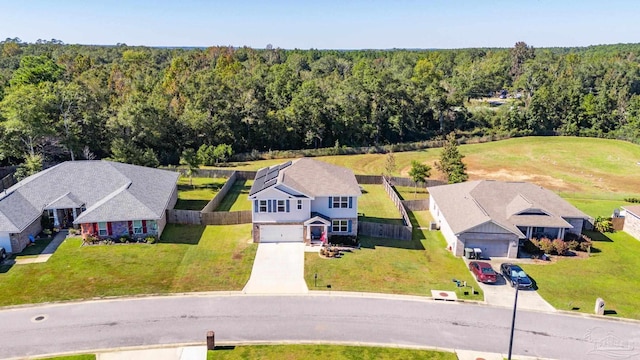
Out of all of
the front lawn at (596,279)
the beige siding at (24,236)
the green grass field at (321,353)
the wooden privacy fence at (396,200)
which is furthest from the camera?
the wooden privacy fence at (396,200)

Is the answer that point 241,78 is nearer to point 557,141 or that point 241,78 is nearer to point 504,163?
point 504,163

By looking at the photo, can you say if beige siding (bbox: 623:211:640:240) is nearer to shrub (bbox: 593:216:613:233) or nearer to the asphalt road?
shrub (bbox: 593:216:613:233)

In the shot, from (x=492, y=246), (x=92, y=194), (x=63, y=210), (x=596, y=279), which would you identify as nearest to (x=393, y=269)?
(x=492, y=246)

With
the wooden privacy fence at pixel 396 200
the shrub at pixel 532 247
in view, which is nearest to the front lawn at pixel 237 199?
the wooden privacy fence at pixel 396 200

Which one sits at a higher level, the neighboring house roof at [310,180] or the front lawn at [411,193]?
the neighboring house roof at [310,180]

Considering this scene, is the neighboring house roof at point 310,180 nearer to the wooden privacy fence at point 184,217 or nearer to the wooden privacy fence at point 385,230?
the wooden privacy fence at point 385,230

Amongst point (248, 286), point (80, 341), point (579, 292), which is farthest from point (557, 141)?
point (80, 341)
